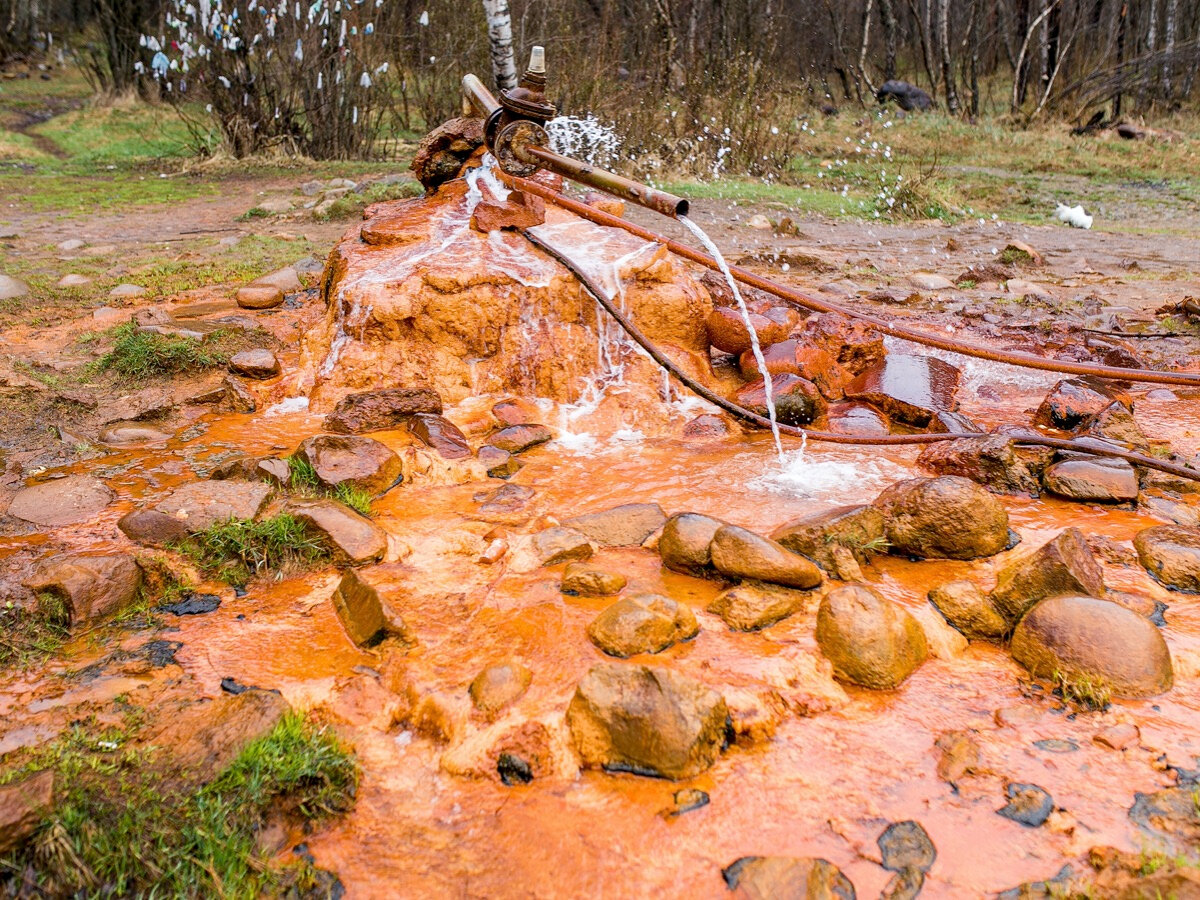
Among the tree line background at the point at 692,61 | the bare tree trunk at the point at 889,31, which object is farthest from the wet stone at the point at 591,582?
the bare tree trunk at the point at 889,31

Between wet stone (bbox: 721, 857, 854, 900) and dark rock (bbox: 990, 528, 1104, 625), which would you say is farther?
dark rock (bbox: 990, 528, 1104, 625)

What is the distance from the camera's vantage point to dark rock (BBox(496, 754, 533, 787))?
1909 mm

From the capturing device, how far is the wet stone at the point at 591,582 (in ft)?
8.27

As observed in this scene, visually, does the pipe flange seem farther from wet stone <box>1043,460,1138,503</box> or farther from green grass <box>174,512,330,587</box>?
wet stone <box>1043,460,1138,503</box>

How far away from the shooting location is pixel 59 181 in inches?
371

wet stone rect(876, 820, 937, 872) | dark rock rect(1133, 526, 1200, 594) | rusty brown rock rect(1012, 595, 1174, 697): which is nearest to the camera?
wet stone rect(876, 820, 937, 872)

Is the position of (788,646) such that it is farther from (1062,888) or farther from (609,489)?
(609,489)

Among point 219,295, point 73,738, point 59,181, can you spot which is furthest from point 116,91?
point 73,738

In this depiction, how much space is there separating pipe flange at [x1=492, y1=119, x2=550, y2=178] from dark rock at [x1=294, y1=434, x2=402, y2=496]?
1.46 m

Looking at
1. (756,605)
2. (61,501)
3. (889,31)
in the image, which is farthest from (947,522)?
(889,31)

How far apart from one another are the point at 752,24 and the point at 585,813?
1879 centimetres

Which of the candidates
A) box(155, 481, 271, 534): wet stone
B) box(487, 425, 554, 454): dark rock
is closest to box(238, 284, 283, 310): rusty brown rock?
box(487, 425, 554, 454): dark rock

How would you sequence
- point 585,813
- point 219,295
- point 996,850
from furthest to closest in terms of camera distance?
point 219,295, point 585,813, point 996,850

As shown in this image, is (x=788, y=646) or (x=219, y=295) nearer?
(x=788, y=646)
